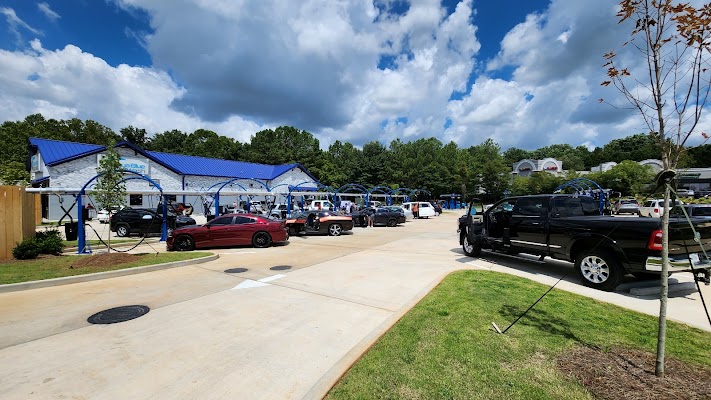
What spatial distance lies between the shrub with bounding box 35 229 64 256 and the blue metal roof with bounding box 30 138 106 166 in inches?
865

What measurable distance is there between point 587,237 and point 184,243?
13877mm

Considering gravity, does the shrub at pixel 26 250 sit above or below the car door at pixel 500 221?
below

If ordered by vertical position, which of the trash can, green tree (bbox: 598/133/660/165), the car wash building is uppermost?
green tree (bbox: 598/133/660/165)

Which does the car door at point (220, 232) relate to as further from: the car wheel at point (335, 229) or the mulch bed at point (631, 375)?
the mulch bed at point (631, 375)

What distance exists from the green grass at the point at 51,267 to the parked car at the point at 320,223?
7.51 metres

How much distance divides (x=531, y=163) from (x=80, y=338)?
8705 cm

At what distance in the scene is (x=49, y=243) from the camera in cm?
1166

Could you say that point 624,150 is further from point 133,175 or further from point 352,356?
point 352,356

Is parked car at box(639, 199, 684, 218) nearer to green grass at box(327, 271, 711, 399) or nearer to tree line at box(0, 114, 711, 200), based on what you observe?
tree line at box(0, 114, 711, 200)

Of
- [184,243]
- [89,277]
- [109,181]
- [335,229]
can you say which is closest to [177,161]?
[335,229]

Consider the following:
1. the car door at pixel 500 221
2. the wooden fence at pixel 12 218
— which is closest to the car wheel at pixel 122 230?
the wooden fence at pixel 12 218

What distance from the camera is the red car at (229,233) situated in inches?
538


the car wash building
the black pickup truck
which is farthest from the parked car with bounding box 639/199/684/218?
the car wash building

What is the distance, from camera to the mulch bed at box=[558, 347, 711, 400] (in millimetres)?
3047
